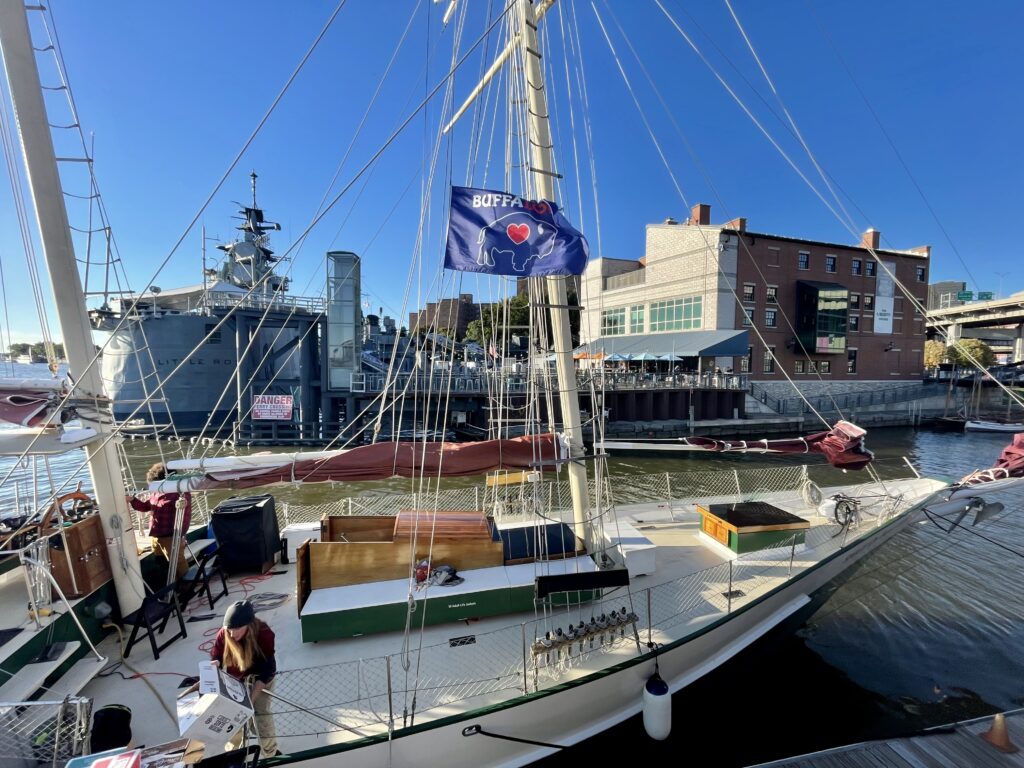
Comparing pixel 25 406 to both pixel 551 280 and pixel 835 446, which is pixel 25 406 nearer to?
pixel 551 280

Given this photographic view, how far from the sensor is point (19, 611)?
403 cm

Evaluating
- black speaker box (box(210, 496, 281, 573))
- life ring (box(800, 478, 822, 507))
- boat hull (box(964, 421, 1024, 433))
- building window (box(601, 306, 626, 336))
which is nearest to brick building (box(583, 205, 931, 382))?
A: building window (box(601, 306, 626, 336))

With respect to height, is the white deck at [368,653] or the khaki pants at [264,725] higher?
the khaki pants at [264,725]

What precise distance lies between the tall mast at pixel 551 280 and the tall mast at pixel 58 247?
4813 millimetres

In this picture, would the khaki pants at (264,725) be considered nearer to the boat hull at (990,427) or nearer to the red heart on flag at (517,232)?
the red heart on flag at (517,232)

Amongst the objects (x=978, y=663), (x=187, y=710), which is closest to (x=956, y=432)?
(x=978, y=663)

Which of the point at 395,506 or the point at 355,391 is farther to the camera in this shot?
the point at 355,391

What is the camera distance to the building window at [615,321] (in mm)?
39344

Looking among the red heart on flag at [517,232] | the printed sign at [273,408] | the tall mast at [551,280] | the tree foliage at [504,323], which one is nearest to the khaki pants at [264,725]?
the tall mast at [551,280]

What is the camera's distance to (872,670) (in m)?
6.29

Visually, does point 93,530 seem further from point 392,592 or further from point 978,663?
point 978,663

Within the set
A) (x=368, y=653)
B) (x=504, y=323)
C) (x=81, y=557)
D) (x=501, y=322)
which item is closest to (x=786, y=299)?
(x=501, y=322)

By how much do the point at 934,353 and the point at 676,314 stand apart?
43.9 meters

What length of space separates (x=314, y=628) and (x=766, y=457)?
2489 centimetres
